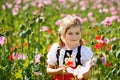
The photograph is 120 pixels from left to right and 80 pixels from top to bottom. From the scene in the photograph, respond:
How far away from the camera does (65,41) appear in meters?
2.91

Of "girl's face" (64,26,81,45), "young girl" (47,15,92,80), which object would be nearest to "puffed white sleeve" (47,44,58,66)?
"young girl" (47,15,92,80)

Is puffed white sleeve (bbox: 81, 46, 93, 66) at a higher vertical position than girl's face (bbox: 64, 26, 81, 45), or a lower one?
lower

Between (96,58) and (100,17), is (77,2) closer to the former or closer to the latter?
(100,17)

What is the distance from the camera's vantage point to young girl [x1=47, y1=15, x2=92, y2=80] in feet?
9.30

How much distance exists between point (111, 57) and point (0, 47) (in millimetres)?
889

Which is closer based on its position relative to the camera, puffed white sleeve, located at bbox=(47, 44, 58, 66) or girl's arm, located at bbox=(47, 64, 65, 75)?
girl's arm, located at bbox=(47, 64, 65, 75)

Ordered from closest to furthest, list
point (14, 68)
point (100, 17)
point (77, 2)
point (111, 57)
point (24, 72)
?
point (24, 72) → point (14, 68) → point (111, 57) → point (100, 17) → point (77, 2)

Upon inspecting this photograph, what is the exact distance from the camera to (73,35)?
2.84 meters

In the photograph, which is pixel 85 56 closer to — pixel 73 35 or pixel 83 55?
pixel 83 55

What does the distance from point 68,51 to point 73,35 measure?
125mm

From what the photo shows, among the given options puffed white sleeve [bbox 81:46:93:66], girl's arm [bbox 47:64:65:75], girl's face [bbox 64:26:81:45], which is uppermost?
girl's face [bbox 64:26:81:45]

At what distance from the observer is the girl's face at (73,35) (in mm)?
2832

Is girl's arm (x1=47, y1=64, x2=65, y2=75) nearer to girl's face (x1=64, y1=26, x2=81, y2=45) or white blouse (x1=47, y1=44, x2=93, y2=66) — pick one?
white blouse (x1=47, y1=44, x2=93, y2=66)

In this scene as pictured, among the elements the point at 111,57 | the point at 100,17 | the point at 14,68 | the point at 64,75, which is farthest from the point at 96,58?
the point at 100,17
